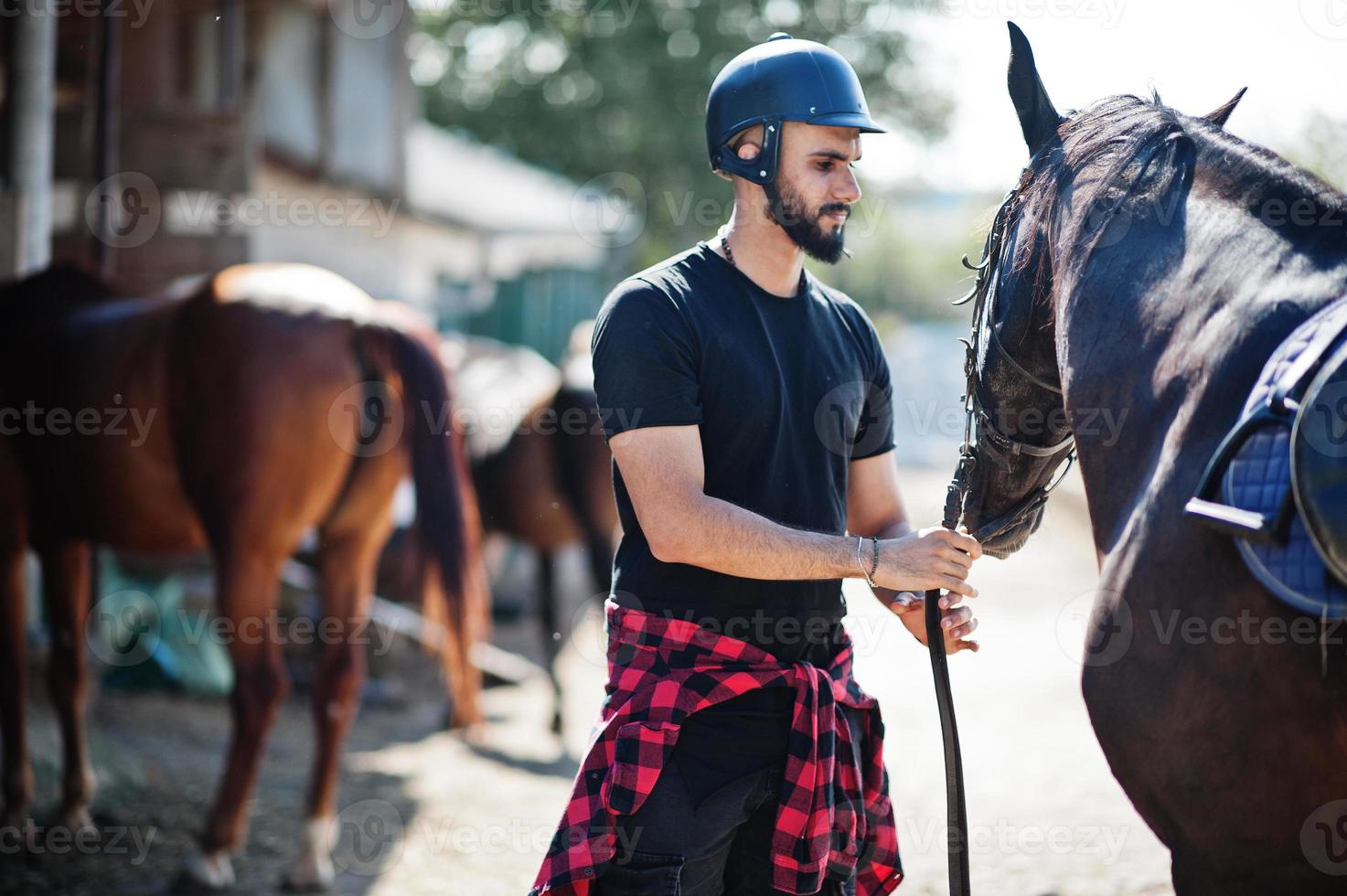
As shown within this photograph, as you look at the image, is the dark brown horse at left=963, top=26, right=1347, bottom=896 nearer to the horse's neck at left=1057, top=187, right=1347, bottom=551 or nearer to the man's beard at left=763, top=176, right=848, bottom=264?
the horse's neck at left=1057, top=187, right=1347, bottom=551

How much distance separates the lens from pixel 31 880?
3.94 m

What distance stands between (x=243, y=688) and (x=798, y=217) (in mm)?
2845

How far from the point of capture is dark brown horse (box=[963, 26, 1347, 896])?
1616 millimetres

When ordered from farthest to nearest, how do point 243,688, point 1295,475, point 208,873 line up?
1. point 243,688
2. point 208,873
3. point 1295,475

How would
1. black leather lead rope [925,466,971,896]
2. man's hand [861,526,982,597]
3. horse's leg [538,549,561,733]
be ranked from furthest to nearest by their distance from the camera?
horse's leg [538,549,561,733] → black leather lead rope [925,466,971,896] → man's hand [861,526,982,597]

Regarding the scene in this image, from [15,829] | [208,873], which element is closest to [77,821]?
[15,829]


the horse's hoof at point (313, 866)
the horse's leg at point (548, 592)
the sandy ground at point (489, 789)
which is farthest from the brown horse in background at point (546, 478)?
the horse's hoof at point (313, 866)

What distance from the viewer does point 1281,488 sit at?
156 centimetres

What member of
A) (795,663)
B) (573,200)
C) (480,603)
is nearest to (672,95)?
(573,200)

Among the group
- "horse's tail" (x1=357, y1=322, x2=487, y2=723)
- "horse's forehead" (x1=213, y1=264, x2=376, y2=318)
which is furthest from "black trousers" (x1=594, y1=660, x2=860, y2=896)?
"horse's forehead" (x1=213, y1=264, x2=376, y2=318)

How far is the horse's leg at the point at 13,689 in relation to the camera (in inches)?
172

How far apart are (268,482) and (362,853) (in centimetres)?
147

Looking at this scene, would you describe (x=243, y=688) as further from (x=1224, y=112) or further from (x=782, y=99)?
(x=1224, y=112)

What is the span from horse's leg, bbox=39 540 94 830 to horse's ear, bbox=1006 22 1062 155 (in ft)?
13.4
